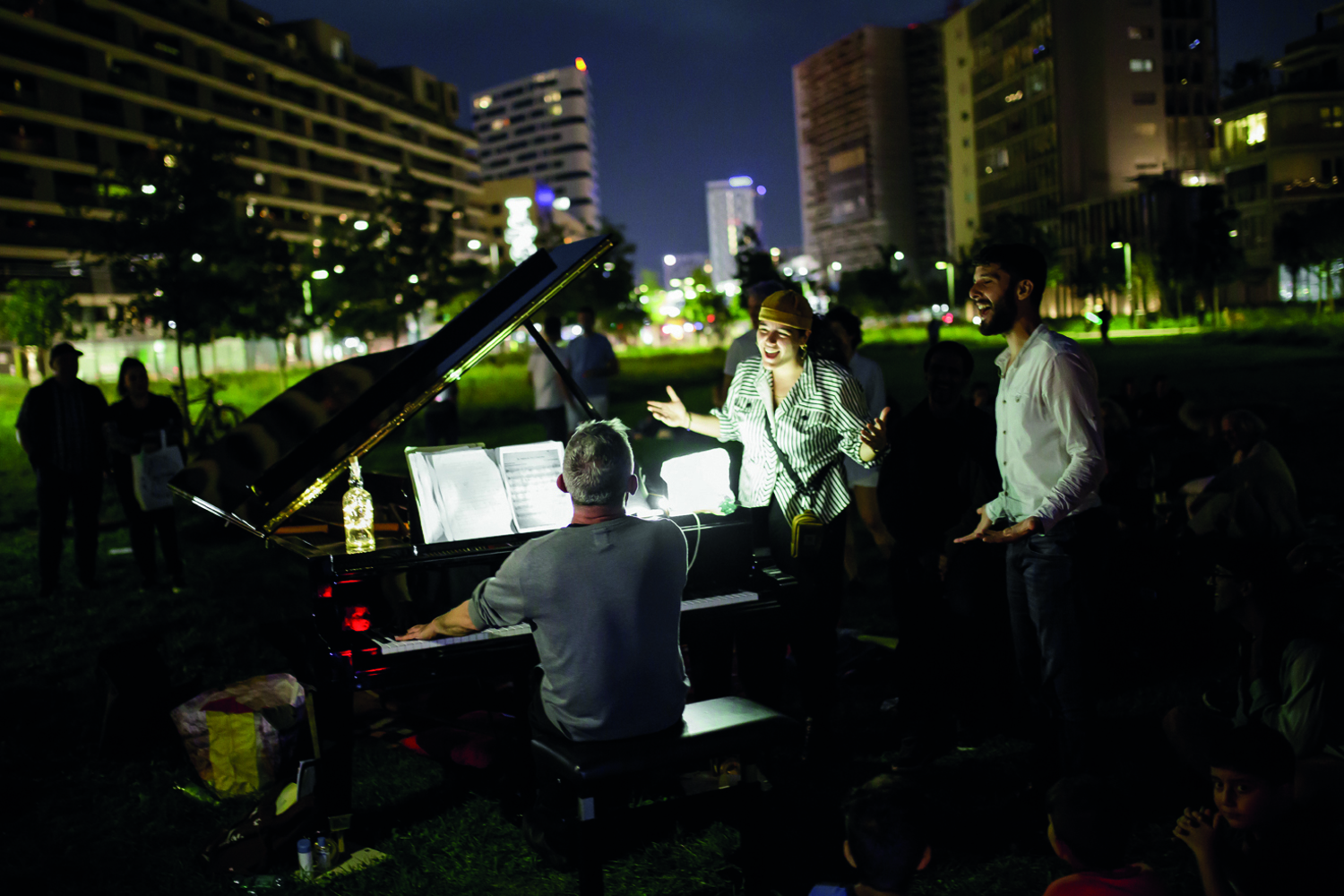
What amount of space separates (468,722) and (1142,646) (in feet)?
12.4

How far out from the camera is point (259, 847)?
368 centimetres

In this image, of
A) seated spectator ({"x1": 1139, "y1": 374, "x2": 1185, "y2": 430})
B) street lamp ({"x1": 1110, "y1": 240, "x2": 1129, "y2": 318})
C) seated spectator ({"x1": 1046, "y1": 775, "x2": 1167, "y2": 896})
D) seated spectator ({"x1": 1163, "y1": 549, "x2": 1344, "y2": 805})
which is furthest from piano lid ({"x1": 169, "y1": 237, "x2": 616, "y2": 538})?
street lamp ({"x1": 1110, "y1": 240, "x2": 1129, "y2": 318})

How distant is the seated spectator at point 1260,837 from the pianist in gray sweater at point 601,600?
161cm

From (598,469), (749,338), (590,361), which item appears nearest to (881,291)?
(590,361)

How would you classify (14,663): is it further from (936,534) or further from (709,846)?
(936,534)

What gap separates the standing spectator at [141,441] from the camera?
780 cm

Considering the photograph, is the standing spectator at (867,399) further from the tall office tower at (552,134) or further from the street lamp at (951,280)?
the tall office tower at (552,134)

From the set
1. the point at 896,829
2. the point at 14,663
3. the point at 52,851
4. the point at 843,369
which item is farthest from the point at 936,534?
the point at 14,663

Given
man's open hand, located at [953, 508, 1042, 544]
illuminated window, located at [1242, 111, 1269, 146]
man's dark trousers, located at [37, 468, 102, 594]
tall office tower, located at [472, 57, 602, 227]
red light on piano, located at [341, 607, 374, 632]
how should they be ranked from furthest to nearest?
tall office tower, located at [472, 57, 602, 227]
illuminated window, located at [1242, 111, 1269, 146]
man's dark trousers, located at [37, 468, 102, 594]
red light on piano, located at [341, 607, 374, 632]
man's open hand, located at [953, 508, 1042, 544]

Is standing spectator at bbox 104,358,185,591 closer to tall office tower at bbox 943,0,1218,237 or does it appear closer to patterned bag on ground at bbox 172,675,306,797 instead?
patterned bag on ground at bbox 172,675,306,797

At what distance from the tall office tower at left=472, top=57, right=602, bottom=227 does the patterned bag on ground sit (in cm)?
16198

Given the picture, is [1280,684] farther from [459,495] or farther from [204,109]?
[204,109]

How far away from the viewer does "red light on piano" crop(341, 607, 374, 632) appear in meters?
3.51

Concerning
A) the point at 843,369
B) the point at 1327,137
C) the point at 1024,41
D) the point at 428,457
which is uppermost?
the point at 1024,41
